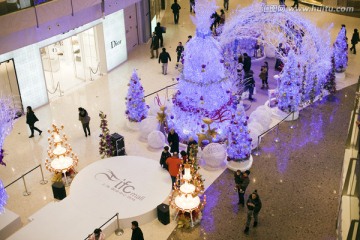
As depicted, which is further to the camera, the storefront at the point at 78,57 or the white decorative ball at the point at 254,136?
the storefront at the point at 78,57

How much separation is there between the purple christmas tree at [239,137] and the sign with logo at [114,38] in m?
8.47

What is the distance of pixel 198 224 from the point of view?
38.4 feet

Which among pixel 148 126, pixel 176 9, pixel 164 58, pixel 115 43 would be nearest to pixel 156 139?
pixel 148 126

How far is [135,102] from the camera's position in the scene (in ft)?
50.0

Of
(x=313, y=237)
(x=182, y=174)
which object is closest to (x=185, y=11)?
(x=182, y=174)

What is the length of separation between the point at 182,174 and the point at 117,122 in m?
4.62

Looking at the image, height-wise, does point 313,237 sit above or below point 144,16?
below

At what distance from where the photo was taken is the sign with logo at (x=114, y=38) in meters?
19.7

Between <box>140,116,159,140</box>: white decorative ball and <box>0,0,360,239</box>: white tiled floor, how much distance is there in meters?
0.35

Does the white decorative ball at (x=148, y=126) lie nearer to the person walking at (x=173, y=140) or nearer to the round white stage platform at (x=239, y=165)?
the person walking at (x=173, y=140)

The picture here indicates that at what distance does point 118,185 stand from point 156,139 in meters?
2.27

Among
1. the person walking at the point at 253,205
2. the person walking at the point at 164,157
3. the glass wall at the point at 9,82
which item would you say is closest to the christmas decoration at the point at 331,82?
the person walking at the point at 164,157

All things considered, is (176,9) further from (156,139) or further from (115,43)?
(156,139)

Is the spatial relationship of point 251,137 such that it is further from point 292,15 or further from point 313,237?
point 292,15
